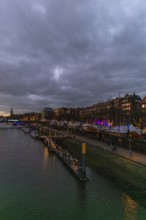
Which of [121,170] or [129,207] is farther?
[121,170]

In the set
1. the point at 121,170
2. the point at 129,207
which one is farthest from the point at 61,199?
the point at 121,170

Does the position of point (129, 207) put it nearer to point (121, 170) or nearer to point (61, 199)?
point (61, 199)

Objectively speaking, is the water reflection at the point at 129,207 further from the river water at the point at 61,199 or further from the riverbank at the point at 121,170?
the riverbank at the point at 121,170

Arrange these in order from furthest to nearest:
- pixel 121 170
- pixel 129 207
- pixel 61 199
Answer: pixel 121 170
pixel 61 199
pixel 129 207

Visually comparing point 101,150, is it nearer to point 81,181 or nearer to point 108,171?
point 108,171

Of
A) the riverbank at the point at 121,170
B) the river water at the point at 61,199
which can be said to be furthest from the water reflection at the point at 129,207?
the riverbank at the point at 121,170

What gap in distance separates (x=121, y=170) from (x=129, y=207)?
878cm

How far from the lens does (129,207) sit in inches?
878

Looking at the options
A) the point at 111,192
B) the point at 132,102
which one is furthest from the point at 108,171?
the point at 132,102

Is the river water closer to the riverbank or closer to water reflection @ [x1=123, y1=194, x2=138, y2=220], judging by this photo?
water reflection @ [x1=123, y1=194, x2=138, y2=220]

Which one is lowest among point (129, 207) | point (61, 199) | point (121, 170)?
point (61, 199)

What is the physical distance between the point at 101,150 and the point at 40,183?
1514 centimetres

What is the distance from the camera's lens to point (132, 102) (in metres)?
164

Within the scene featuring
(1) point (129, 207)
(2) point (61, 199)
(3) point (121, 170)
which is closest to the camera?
(1) point (129, 207)
